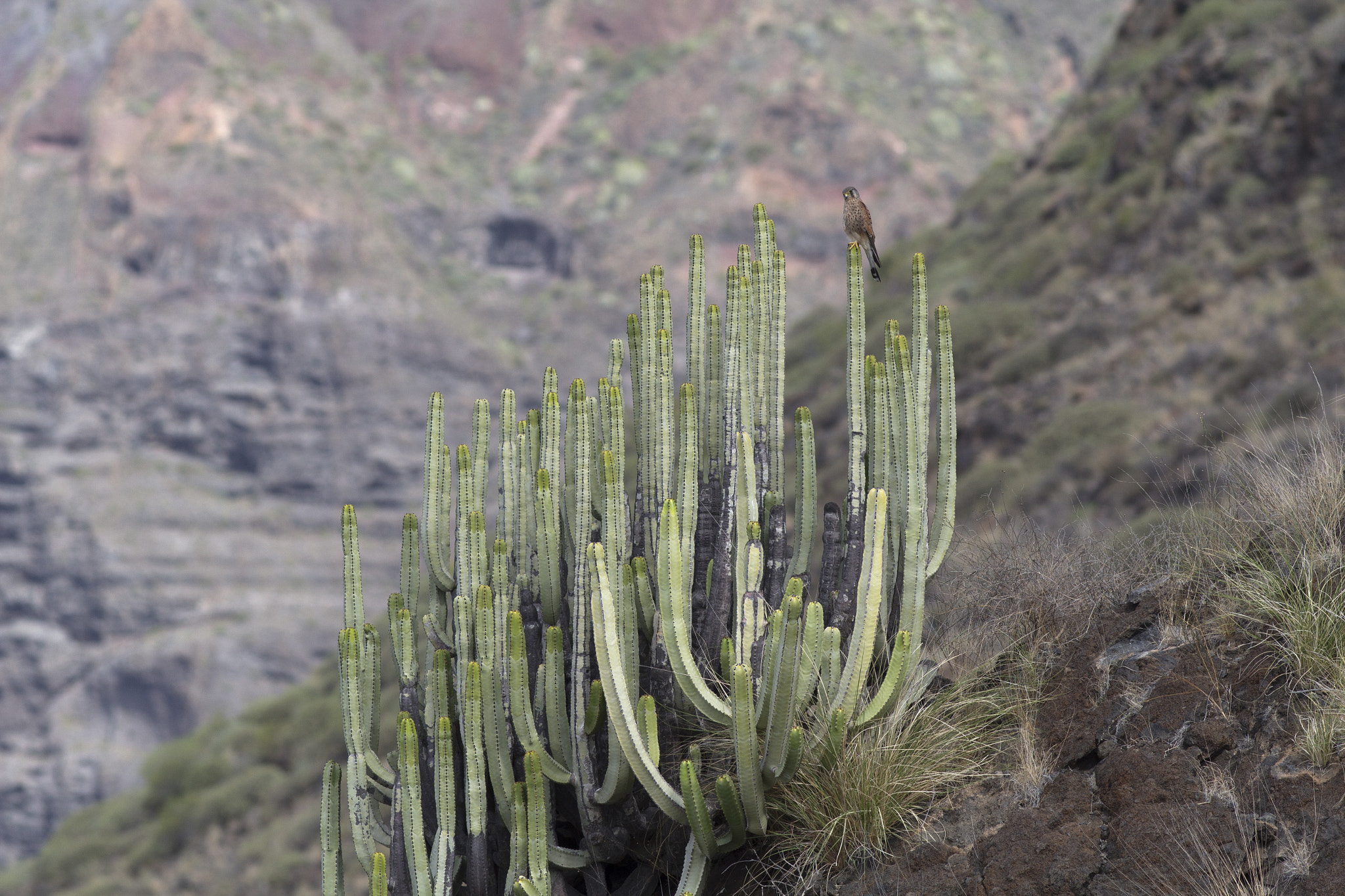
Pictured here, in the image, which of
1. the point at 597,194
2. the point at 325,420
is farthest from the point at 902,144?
the point at 325,420

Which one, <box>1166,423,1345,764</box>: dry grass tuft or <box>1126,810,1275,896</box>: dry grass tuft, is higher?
<box>1166,423,1345,764</box>: dry grass tuft

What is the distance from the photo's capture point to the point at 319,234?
77250 mm

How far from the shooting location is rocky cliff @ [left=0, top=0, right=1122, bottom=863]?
6644 cm

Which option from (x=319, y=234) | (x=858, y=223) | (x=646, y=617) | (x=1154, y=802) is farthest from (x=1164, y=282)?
(x=319, y=234)

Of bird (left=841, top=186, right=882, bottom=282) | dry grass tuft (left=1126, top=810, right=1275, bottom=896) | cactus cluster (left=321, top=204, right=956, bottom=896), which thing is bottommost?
dry grass tuft (left=1126, top=810, right=1275, bottom=896)

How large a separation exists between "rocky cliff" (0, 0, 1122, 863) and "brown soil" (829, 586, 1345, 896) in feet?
195

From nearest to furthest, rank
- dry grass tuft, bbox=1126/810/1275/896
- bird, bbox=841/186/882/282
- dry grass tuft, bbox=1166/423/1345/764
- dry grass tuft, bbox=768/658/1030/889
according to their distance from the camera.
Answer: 1. dry grass tuft, bbox=1126/810/1275/896
2. dry grass tuft, bbox=1166/423/1345/764
3. dry grass tuft, bbox=768/658/1030/889
4. bird, bbox=841/186/882/282

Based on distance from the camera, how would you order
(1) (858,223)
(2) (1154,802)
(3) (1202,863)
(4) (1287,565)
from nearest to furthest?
(3) (1202,863) < (2) (1154,802) < (4) (1287,565) < (1) (858,223)

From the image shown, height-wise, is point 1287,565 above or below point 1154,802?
above

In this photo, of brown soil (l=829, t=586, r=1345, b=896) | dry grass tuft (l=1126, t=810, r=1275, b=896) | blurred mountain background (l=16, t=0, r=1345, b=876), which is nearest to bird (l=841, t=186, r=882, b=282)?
brown soil (l=829, t=586, r=1345, b=896)

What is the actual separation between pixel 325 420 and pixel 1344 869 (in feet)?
251

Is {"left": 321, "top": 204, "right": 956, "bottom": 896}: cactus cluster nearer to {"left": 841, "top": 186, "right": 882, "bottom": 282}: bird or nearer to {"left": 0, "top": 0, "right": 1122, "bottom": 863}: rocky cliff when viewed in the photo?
{"left": 841, "top": 186, "right": 882, "bottom": 282}: bird

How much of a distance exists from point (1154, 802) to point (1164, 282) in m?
17.0

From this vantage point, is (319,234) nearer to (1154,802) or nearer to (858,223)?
(858,223)
